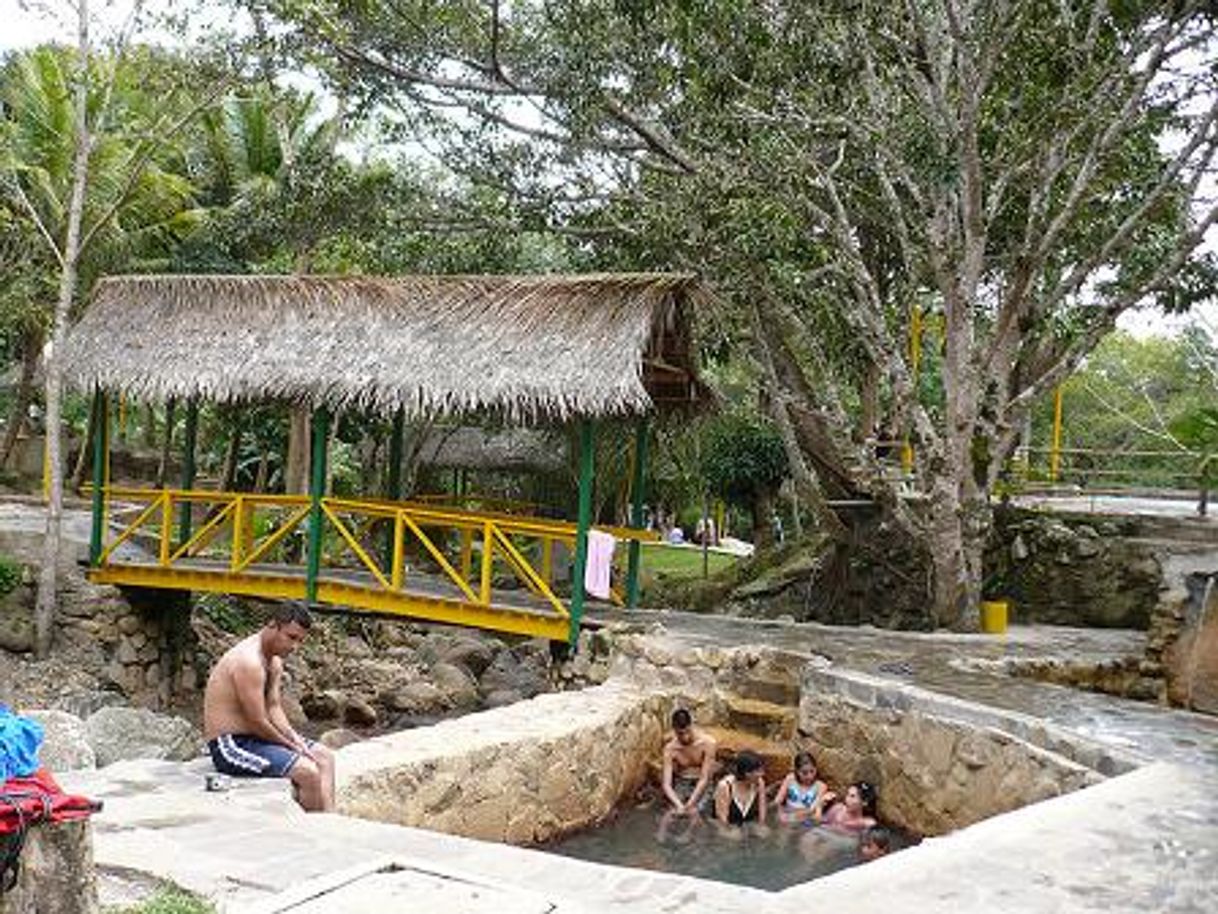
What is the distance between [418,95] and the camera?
14.2m

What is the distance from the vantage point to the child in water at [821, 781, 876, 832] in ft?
28.5

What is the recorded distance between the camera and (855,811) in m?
8.73

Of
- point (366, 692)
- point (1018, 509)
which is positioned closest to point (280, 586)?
point (366, 692)

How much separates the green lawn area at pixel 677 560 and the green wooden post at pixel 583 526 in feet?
35.7

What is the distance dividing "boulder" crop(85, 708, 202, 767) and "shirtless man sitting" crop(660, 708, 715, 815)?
3.62 metres

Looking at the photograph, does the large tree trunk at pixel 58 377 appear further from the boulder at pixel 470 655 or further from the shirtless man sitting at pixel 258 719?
the shirtless man sitting at pixel 258 719

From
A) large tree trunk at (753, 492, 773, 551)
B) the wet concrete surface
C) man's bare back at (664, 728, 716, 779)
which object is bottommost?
man's bare back at (664, 728, 716, 779)

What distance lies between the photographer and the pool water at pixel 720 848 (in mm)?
8047

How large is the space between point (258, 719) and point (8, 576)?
8.83 metres

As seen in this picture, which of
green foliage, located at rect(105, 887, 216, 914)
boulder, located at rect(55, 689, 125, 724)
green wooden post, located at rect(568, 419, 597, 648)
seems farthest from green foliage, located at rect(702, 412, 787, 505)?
green foliage, located at rect(105, 887, 216, 914)

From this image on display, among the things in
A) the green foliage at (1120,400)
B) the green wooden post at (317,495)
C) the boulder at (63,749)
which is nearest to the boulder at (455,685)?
the green wooden post at (317,495)

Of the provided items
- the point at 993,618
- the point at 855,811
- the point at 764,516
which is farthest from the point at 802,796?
the point at 764,516

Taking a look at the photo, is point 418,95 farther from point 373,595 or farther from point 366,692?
point 366,692

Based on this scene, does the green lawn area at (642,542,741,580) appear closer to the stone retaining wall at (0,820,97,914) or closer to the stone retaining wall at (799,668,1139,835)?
the stone retaining wall at (799,668,1139,835)
